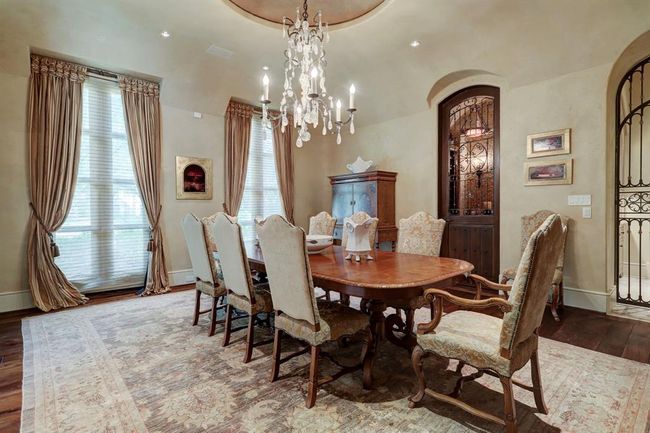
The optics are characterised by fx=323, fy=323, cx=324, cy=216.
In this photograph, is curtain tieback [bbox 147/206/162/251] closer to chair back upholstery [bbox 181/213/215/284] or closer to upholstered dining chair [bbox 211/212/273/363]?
chair back upholstery [bbox 181/213/215/284]

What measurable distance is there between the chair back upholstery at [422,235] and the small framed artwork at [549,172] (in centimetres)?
181

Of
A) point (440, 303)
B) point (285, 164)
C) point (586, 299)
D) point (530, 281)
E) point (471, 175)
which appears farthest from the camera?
point (285, 164)

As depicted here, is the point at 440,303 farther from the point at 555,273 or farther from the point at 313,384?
the point at 555,273

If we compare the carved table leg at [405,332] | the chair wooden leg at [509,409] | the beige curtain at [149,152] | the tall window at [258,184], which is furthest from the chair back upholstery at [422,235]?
the beige curtain at [149,152]

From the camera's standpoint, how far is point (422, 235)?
317cm

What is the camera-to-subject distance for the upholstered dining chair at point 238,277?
7.89ft

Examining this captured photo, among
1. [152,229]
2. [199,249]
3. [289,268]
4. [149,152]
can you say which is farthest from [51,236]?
[289,268]

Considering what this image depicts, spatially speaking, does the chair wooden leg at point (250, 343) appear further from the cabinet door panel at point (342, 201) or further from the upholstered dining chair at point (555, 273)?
the cabinet door panel at point (342, 201)

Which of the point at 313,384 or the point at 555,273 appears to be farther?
the point at 555,273

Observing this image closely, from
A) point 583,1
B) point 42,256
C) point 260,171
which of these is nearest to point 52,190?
point 42,256

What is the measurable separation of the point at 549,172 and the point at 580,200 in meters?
0.46

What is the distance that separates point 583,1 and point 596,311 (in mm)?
3208

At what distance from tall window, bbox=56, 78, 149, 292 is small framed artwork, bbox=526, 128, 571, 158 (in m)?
5.32

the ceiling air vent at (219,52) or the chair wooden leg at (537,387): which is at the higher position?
the ceiling air vent at (219,52)
